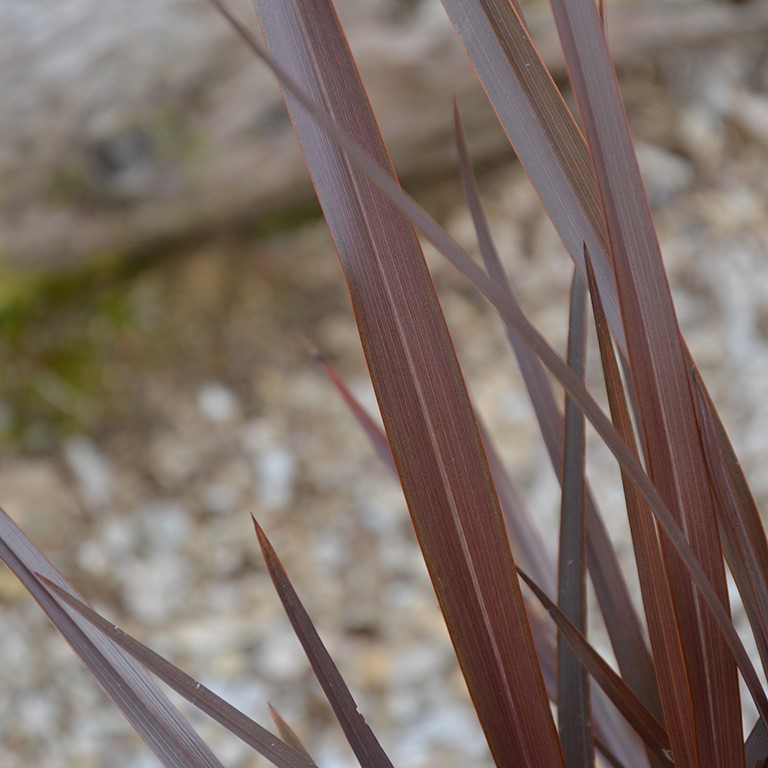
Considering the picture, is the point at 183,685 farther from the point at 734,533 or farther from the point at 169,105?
the point at 169,105

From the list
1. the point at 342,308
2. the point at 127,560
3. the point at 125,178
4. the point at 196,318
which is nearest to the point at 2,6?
the point at 125,178

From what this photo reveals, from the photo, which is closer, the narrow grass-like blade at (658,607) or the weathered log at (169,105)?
the narrow grass-like blade at (658,607)

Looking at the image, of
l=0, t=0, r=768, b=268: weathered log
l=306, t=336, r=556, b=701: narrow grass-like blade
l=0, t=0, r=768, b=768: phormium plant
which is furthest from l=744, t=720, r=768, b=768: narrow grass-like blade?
l=0, t=0, r=768, b=268: weathered log

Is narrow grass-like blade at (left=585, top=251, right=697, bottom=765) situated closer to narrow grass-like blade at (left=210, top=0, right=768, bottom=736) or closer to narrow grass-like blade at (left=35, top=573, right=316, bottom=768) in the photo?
narrow grass-like blade at (left=210, top=0, right=768, bottom=736)

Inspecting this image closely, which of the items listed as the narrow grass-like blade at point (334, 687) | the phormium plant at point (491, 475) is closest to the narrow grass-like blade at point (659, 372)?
the phormium plant at point (491, 475)

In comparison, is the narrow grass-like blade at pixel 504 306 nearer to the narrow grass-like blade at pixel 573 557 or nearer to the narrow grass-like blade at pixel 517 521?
the narrow grass-like blade at pixel 573 557

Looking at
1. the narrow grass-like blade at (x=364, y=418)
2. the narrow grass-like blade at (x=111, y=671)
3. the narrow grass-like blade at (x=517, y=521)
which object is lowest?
the narrow grass-like blade at (x=111, y=671)

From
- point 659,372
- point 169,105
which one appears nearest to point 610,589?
point 659,372

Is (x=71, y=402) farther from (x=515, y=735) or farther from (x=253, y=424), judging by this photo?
(x=515, y=735)
